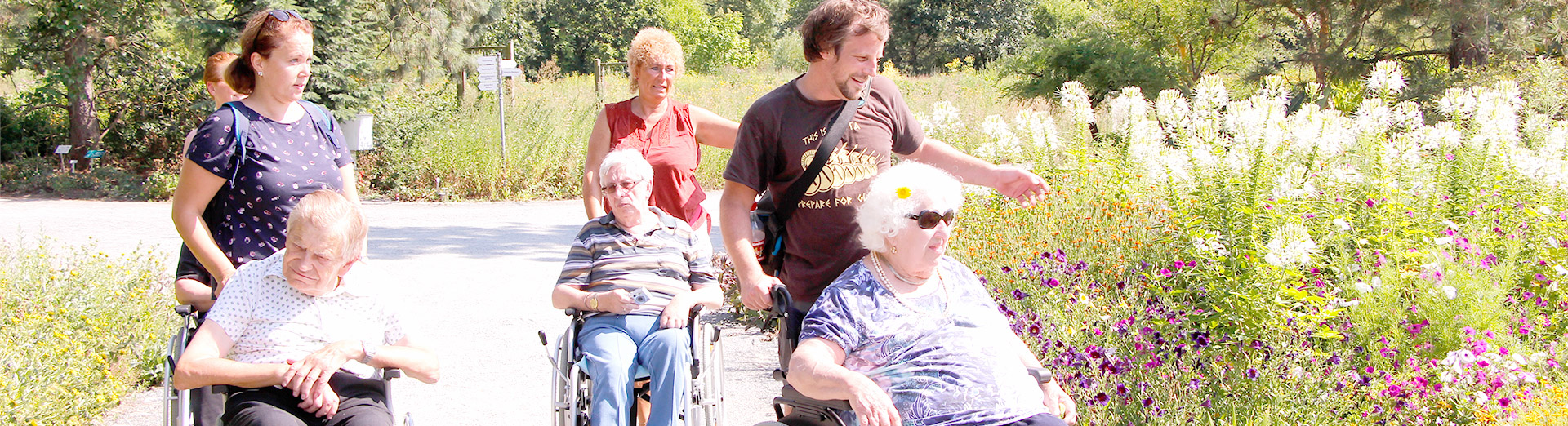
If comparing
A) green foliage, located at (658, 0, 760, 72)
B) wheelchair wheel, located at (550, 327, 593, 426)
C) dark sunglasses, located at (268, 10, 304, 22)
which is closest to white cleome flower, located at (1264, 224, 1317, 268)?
wheelchair wheel, located at (550, 327, 593, 426)

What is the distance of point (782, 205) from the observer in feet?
10.6

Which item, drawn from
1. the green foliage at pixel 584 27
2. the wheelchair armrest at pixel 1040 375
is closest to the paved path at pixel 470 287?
the wheelchair armrest at pixel 1040 375

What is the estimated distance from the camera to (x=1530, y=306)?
4.12 m

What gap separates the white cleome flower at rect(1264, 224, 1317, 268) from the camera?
12.2 feet

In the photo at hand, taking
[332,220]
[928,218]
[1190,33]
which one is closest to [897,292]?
[928,218]

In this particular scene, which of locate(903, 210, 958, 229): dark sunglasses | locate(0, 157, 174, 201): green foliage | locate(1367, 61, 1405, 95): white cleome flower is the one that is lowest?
locate(0, 157, 174, 201): green foliage

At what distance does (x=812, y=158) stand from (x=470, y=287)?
4966mm

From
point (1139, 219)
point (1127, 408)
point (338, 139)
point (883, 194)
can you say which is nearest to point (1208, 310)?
point (1127, 408)

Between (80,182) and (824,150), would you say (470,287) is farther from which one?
(80,182)

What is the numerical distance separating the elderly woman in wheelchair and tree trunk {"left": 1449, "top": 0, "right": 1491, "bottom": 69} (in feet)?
34.6

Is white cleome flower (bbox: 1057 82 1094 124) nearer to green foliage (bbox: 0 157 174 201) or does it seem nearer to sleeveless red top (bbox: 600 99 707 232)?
sleeveless red top (bbox: 600 99 707 232)

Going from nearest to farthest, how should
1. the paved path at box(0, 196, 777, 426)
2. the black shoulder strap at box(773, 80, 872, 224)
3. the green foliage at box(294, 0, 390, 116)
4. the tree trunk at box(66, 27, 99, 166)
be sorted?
the black shoulder strap at box(773, 80, 872, 224)
the paved path at box(0, 196, 777, 426)
the green foliage at box(294, 0, 390, 116)
the tree trunk at box(66, 27, 99, 166)

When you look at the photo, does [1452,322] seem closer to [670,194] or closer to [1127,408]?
[1127,408]

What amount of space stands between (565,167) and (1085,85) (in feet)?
22.2
